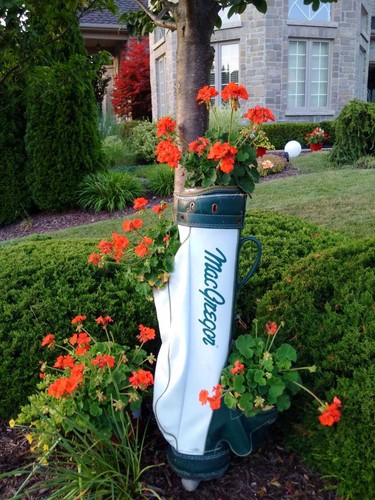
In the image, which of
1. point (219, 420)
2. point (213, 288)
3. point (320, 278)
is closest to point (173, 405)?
point (219, 420)

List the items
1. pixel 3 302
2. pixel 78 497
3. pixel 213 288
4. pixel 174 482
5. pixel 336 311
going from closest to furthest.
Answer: pixel 78 497, pixel 213 288, pixel 174 482, pixel 336 311, pixel 3 302

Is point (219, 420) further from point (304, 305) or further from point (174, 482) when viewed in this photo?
point (304, 305)

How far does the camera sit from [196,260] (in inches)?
73.2

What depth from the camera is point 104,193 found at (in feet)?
26.3

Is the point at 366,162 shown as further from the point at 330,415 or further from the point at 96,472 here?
the point at 96,472

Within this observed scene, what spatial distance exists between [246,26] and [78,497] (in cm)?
1478

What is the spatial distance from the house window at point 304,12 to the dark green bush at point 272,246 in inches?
509

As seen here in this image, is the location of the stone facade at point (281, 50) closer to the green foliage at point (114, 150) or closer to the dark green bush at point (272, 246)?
the green foliage at point (114, 150)

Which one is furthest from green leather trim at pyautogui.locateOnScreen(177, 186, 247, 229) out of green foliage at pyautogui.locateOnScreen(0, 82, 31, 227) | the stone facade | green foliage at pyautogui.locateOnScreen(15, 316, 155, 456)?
the stone facade

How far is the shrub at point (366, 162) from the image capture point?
365 inches

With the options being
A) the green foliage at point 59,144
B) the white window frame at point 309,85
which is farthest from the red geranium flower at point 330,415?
the white window frame at point 309,85

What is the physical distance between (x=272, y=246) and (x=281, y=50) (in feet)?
43.1

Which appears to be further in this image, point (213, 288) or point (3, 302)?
point (3, 302)

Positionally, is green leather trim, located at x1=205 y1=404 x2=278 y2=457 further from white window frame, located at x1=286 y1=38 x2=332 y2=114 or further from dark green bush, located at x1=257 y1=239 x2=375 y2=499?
white window frame, located at x1=286 y1=38 x2=332 y2=114
